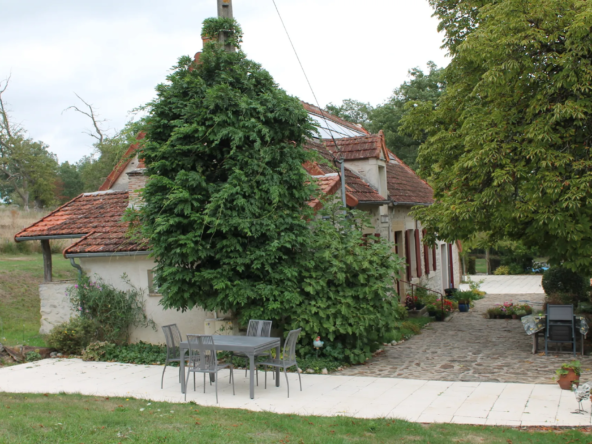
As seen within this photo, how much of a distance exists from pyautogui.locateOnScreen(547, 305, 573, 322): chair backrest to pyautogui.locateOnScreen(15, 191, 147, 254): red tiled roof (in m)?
8.34

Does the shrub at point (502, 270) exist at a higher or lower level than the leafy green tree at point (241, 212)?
lower

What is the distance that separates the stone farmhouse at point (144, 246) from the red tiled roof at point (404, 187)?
54mm

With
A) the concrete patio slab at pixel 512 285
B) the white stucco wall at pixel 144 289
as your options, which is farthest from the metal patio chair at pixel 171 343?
the concrete patio slab at pixel 512 285

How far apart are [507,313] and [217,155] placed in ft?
36.4

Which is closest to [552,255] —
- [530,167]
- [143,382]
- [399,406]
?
[530,167]

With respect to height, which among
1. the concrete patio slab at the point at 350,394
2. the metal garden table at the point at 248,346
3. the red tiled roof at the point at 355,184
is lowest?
the concrete patio slab at the point at 350,394

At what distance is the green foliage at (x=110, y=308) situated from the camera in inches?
466

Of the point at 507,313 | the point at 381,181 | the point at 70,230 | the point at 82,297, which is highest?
the point at 381,181

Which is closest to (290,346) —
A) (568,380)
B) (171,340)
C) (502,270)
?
(171,340)

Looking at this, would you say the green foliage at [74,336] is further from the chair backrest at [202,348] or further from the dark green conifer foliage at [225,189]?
the chair backrest at [202,348]

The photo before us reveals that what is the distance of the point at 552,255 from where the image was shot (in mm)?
10594

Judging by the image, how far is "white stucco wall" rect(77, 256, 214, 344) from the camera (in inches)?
466

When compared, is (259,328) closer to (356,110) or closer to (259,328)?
(259,328)

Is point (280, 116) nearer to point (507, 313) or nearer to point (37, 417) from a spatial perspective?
point (37, 417)
